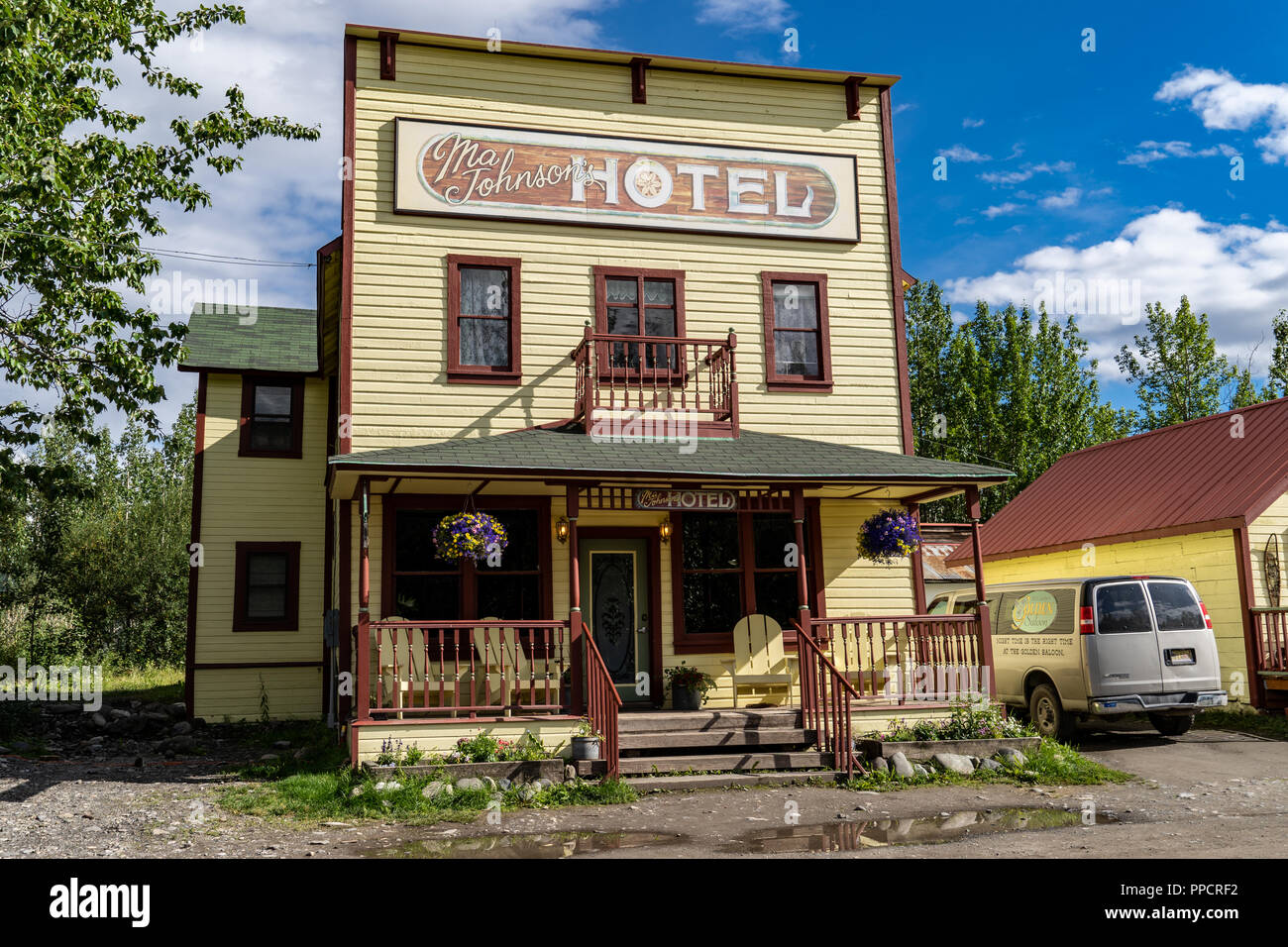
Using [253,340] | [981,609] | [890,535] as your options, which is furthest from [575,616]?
[253,340]

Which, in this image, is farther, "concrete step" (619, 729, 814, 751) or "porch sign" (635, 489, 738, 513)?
"porch sign" (635, 489, 738, 513)

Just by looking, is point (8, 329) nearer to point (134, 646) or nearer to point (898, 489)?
point (898, 489)

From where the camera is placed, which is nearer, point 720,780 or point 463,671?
point 720,780

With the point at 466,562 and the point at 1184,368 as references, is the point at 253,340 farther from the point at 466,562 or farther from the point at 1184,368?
the point at 1184,368

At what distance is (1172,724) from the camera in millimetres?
14422

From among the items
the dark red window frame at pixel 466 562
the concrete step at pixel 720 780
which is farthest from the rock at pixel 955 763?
the dark red window frame at pixel 466 562

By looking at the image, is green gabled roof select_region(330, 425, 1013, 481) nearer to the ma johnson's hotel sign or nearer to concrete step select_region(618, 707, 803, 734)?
concrete step select_region(618, 707, 803, 734)

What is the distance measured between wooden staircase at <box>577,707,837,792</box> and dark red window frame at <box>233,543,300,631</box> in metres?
8.95

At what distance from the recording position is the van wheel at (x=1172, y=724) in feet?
47.0

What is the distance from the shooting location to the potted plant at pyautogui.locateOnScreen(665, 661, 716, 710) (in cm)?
1280

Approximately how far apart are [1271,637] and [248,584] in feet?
57.0

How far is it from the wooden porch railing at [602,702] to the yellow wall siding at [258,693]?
8.77 metres

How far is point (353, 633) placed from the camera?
1300 cm

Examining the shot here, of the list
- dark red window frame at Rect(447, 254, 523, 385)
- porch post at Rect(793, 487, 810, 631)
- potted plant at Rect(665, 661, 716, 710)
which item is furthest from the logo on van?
dark red window frame at Rect(447, 254, 523, 385)
